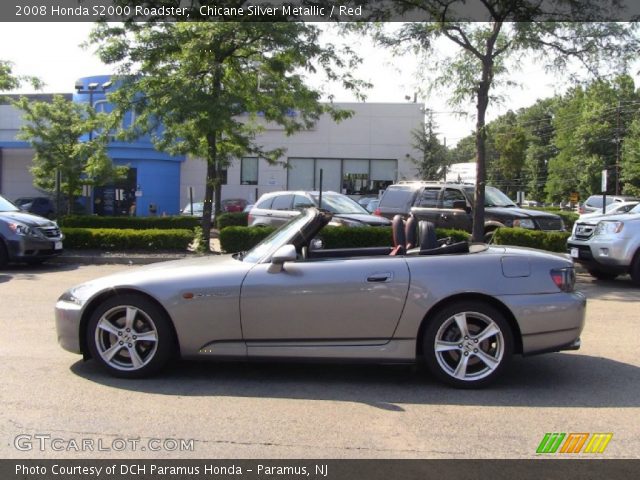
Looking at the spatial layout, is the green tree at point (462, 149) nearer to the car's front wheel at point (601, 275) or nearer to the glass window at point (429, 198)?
the glass window at point (429, 198)

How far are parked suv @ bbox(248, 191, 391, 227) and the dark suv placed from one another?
1.02m

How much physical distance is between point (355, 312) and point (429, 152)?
30.5 metres

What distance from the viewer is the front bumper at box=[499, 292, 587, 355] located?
4851 mm

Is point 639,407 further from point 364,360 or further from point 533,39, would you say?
point 533,39

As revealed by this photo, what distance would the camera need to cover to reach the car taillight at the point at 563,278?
197 inches

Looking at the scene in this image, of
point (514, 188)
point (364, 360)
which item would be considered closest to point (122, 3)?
point (364, 360)

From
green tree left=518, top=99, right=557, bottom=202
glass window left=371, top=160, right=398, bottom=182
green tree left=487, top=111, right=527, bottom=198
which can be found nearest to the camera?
glass window left=371, top=160, right=398, bottom=182

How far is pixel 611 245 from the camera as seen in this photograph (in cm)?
1068

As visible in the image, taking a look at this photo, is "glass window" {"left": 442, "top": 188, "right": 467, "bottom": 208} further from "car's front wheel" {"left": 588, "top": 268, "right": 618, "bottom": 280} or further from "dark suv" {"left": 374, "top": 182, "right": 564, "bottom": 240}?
"car's front wheel" {"left": 588, "top": 268, "right": 618, "bottom": 280}

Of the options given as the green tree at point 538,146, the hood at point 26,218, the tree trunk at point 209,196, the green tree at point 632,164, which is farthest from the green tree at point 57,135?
the green tree at point 538,146

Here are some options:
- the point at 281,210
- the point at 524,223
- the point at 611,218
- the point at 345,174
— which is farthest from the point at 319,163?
the point at 611,218

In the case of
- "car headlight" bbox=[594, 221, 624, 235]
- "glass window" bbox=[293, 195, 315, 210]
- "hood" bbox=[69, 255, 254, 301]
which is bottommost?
"hood" bbox=[69, 255, 254, 301]

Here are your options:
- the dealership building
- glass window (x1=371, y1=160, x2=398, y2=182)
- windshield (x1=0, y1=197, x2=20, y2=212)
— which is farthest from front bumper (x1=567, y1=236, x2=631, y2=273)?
glass window (x1=371, y1=160, x2=398, y2=182)

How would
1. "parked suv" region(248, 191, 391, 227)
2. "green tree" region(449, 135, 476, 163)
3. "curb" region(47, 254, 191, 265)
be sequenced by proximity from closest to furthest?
"curb" region(47, 254, 191, 265), "parked suv" region(248, 191, 391, 227), "green tree" region(449, 135, 476, 163)
